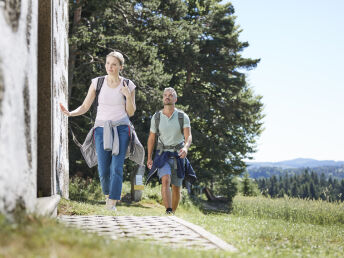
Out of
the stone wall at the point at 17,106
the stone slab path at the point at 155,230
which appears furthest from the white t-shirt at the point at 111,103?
the stone wall at the point at 17,106

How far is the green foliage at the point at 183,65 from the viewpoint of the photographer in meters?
15.1

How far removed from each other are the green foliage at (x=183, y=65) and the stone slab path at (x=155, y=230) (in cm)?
985

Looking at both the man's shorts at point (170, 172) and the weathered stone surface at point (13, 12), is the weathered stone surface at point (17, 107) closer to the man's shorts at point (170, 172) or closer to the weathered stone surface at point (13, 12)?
the weathered stone surface at point (13, 12)

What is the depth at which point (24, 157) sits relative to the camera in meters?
3.06

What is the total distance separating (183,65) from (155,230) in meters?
20.4

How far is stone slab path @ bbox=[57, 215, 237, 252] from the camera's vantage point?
11.9ft

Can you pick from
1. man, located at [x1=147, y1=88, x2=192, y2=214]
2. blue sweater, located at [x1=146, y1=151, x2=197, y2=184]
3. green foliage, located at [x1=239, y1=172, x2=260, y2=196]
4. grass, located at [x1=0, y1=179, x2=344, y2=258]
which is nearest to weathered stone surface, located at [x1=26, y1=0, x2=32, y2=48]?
grass, located at [x1=0, y1=179, x2=344, y2=258]

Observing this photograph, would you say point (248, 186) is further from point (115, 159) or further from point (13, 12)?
point (13, 12)

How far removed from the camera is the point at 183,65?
24.0 m

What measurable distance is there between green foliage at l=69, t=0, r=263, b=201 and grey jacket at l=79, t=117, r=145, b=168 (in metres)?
7.83

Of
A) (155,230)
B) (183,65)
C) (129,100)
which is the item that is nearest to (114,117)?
(129,100)

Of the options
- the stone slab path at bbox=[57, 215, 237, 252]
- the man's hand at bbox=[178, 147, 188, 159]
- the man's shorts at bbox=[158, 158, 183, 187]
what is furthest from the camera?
the man's shorts at bbox=[158, 158, 183, 187]

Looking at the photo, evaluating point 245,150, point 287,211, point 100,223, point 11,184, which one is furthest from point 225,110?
point 11,184

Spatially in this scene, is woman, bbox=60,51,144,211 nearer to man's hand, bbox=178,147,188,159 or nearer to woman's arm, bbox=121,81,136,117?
woman's arm, bbox=121,81,136,117
